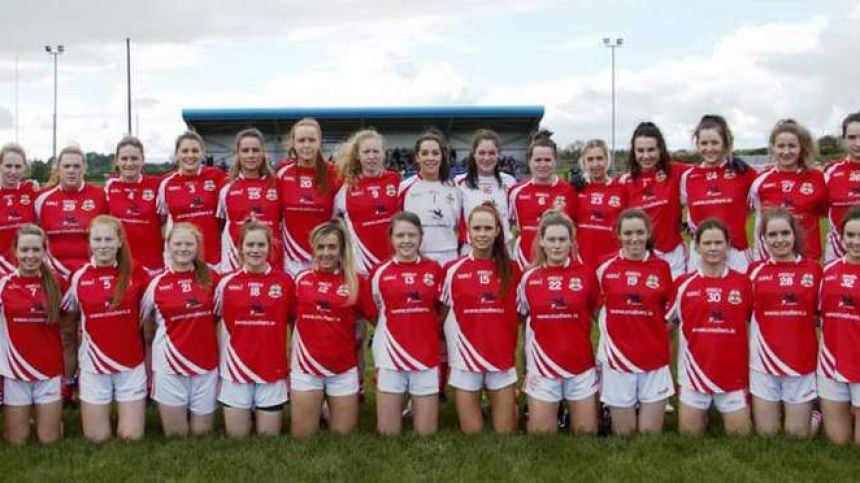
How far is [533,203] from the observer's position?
6.53 m

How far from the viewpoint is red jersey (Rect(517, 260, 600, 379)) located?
18.0ft

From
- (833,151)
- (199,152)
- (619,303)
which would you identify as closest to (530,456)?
(619,303)

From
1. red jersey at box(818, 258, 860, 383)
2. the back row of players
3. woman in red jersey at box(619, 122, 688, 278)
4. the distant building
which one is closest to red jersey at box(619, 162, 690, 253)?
woman in red jersey at box(619, 122, 688, 278)

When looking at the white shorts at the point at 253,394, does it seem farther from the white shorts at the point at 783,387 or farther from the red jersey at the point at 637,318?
the white shorts at the point at 783,387

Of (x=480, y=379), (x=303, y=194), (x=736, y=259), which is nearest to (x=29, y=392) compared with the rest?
(x=303, y=194)

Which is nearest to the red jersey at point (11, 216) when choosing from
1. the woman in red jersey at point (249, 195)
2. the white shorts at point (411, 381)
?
the woman in red jersey at point (249, 195)

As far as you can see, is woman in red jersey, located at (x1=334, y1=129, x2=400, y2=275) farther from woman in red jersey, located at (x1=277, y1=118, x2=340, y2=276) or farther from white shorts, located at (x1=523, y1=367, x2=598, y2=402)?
white shorts, located at (x1=523, y1=367, x2=598, y2=402)

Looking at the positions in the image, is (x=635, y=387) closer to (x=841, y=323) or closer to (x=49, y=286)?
(x=841, y=323)

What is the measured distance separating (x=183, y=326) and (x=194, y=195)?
1.29 meters

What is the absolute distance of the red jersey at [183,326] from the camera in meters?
5.54

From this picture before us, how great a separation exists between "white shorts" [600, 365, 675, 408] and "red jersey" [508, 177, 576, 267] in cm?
126

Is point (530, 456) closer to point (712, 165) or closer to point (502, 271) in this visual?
point (502, 271)

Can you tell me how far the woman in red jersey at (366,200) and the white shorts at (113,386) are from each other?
1.59m

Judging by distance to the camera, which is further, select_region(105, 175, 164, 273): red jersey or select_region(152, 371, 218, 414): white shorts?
select_region(105, 175, 164, 273): red jersey
